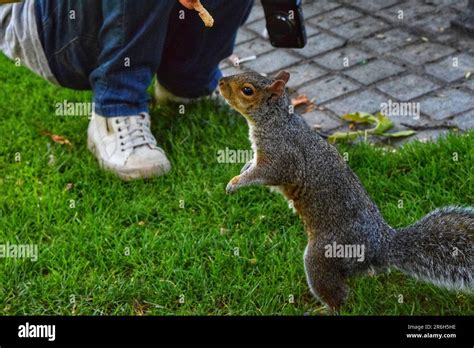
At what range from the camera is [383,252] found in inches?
109

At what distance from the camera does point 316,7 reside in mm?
5559

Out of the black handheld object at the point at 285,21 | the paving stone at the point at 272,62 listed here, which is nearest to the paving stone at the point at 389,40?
the paving stone at the point at 272,62

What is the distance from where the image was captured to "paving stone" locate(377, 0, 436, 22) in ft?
17.0

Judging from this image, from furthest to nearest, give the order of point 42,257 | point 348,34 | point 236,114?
point 348,34
point 236,114
point 42,257

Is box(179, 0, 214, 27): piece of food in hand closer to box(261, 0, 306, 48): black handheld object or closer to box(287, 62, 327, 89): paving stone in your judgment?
box(261, 0, 306, 48): black handheld object

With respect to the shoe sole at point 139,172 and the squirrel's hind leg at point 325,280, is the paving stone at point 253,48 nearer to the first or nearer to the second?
the shoe sole at point 139,172

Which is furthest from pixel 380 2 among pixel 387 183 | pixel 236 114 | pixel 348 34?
pixel 387 183

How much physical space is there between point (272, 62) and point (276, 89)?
2014mm

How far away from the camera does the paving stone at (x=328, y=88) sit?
449cm

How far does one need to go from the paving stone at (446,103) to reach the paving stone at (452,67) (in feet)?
0.54
